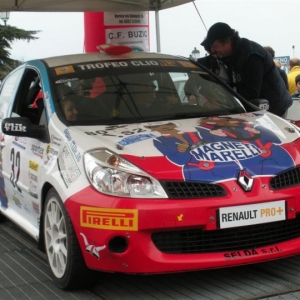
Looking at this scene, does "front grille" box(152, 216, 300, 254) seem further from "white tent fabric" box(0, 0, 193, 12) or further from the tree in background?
the tree in background

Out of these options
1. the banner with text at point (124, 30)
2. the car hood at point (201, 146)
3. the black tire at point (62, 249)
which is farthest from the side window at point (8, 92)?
the banner with text at point (124, 30)

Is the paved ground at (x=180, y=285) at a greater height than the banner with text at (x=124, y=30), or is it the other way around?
the banner with text at (x=124, y=30)

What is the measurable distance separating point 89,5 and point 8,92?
520 centimetres

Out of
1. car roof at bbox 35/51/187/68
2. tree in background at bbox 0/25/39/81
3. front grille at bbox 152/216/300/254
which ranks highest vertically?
car roof at bbox 35/51/187/68

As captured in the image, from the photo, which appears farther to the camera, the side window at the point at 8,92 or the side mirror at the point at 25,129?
the side window at the point at 8,92

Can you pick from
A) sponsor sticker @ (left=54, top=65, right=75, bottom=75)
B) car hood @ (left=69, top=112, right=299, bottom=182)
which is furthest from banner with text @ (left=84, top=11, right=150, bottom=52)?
car hood @ (left=69, top=112, right=299, bottom=182)

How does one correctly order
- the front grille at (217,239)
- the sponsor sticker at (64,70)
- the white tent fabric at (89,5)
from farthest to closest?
the white tent fabric at (89,5)
the sponsor sticker at (64,70)
the front grille at (217,239)

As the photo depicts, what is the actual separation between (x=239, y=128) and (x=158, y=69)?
1.19 m

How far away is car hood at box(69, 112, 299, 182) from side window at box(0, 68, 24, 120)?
1.61 metres

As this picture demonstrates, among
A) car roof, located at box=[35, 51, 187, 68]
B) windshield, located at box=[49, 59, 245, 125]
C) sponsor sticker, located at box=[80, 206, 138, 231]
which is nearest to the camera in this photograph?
sponsor sticker, located at box=[80, 206, 138, 231]

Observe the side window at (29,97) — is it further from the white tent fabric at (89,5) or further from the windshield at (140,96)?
the white tent fabric at (89,5)

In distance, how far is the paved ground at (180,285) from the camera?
176 inches

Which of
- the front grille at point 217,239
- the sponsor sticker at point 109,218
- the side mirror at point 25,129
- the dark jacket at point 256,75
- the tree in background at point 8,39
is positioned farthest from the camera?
the tree in background at point 8,39

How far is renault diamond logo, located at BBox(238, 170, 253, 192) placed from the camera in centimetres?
435
